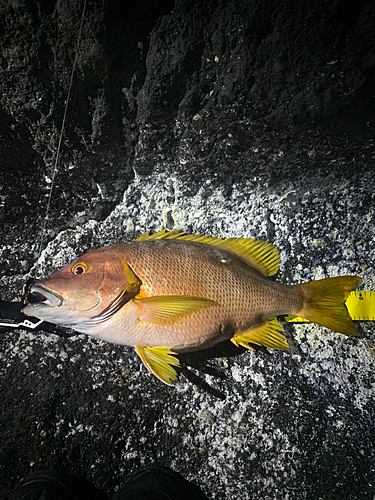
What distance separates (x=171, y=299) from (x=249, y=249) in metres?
0.61

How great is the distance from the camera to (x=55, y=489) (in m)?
1.36

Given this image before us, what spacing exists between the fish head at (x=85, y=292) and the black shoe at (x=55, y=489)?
719 mm

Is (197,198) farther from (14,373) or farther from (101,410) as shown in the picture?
(14,373)

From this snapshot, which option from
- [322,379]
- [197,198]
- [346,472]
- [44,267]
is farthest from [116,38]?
[346,472]

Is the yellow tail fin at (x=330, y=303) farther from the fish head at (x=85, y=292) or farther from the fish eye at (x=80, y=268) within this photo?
the fish eye at (x=80, y=268)

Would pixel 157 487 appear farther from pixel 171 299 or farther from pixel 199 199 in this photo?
pixel 199 199

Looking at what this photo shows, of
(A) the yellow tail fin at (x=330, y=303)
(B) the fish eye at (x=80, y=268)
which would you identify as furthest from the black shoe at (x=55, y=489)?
(A) the yellow tail fin at (x=330, y=303)

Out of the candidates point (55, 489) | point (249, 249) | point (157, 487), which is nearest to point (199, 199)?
point (249, 249)

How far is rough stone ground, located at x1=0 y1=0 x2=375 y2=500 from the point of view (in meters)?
1.47

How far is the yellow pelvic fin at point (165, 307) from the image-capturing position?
1370mm

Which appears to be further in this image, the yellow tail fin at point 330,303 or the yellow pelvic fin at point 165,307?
the yellow tail fin at point 330,303

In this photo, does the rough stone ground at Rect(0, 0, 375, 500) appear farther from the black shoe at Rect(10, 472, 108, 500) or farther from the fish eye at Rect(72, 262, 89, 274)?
the fish eye at Rect(72, 262, 89, 274)

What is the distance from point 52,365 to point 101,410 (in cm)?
38

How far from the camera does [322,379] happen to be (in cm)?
176
